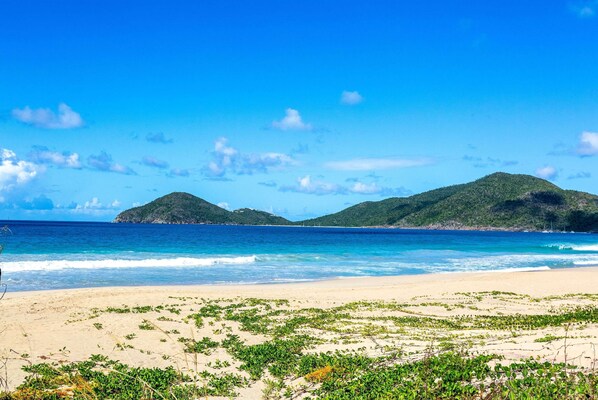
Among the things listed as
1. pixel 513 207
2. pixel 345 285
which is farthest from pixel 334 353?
pixel 513 207

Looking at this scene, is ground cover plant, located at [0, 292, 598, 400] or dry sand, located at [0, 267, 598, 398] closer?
ground cover plant, located at [0, 292, 598, 400]

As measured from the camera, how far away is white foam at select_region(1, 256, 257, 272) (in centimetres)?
3206

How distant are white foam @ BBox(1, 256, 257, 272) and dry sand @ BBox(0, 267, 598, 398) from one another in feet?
43.6

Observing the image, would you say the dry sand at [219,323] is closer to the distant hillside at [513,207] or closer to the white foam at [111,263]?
the white foam at [111,263]

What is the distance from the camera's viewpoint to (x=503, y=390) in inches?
248

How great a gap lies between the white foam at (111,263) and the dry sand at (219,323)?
43.6 ft

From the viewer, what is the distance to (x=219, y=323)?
14.6 metres

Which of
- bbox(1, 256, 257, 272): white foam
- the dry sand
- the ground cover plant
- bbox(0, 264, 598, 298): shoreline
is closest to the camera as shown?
the ground cover plant

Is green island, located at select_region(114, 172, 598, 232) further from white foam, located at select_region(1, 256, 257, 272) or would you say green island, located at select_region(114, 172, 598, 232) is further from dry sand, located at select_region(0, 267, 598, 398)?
dry sand, located at select_region(0, 267, 598, 398)

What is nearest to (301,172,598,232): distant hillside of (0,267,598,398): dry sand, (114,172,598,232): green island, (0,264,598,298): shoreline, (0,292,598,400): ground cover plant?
(114,172,598,232): green island

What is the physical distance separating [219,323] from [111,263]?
79.6 ft

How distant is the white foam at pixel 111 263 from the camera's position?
1262 inches

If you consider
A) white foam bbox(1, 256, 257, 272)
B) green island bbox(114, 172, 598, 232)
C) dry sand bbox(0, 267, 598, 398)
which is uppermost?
green island bbox(114, 172, 598, 232)

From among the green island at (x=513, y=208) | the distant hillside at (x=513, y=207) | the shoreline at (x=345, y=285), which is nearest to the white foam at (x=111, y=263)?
the shoreline at (x=345, y=285)
